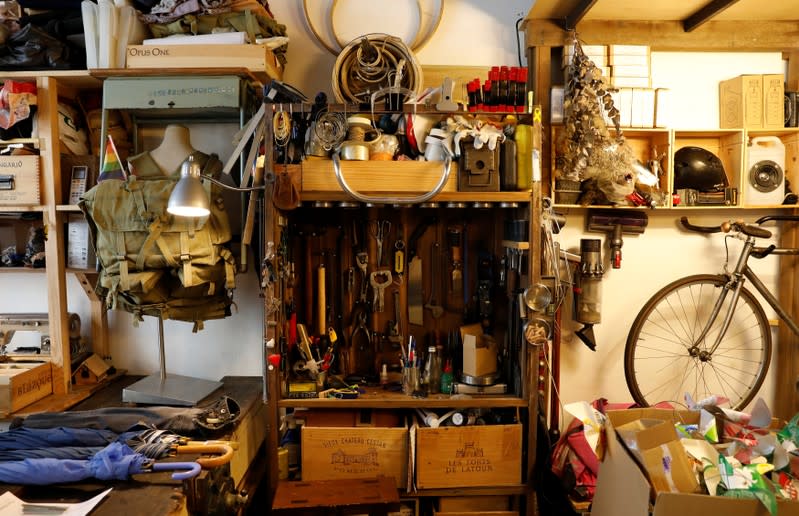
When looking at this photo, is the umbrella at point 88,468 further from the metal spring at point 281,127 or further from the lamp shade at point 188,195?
the metal spring at point 281,127

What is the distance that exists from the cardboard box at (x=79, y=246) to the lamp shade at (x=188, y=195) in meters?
0.94

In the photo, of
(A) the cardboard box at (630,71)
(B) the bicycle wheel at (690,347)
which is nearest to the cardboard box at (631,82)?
(A) the cardboard box at (630,71)

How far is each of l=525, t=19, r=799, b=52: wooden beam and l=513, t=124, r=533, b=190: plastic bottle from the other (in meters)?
0.75

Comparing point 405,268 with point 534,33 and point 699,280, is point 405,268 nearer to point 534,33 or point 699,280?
point 534,33

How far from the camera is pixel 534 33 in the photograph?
8.40 ft

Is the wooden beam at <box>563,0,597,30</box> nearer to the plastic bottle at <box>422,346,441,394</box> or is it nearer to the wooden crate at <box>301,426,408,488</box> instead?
the plastic bottle at <box>422,346,441,394</box>

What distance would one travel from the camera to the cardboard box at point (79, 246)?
2.41 metres

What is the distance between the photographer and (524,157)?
6.79ft

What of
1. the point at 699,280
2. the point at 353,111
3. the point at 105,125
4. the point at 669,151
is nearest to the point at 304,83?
the point at 353,111

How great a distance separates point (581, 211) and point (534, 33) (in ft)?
3.05

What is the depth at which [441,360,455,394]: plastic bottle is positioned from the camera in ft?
7.47

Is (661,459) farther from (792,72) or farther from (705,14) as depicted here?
(792,72)

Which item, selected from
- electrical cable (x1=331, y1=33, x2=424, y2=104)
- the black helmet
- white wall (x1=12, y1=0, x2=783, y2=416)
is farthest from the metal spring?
the black helmet

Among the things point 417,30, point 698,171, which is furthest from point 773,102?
point 417,30
